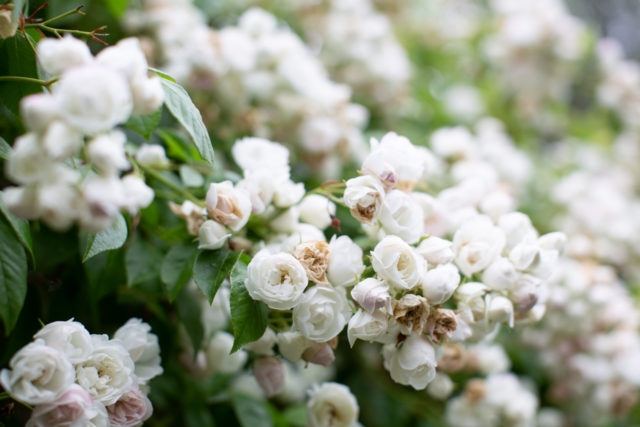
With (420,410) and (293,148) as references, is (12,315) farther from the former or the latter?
(420,410)

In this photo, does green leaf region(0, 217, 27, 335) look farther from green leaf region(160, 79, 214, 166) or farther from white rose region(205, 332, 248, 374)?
white rose region(205, 332, 248, 374)

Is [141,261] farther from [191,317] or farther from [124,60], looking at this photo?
[124,60]

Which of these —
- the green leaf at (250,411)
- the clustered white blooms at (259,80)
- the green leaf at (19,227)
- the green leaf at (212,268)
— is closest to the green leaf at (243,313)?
the green leaf at (212,268)

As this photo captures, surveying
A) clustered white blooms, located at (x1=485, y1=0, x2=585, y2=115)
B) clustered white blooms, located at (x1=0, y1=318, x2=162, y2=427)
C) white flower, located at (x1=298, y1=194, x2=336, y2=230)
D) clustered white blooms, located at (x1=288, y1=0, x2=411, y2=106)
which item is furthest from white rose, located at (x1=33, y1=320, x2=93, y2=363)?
clustered white blooms, located at (x1=485, y1=0, x2=585, y2=115)

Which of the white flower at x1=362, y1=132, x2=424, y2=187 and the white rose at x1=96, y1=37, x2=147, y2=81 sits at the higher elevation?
the white rose at x1=96, y1=37, x2=147, y2=81

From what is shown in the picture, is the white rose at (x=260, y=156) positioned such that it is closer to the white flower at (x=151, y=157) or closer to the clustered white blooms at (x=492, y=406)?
the white flower at (x=151, y=157)
